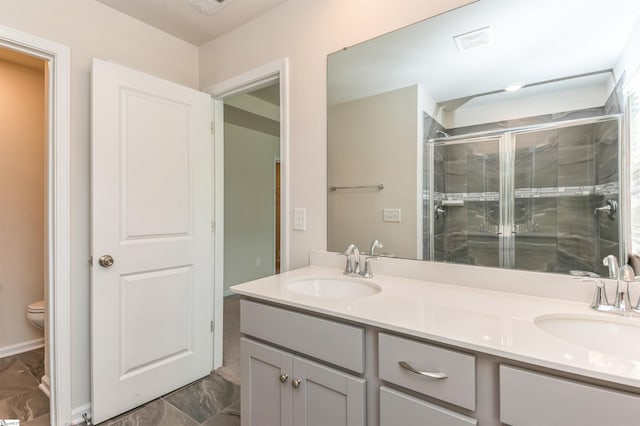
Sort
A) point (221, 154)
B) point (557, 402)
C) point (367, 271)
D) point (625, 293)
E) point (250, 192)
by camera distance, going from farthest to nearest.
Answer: point (250, 192), point (221, 154), point (367, 271), point (625, 293), point (557, 402)

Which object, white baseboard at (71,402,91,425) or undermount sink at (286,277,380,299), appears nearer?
undermount sink at (286,277,380,299)

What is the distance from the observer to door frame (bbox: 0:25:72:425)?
5.43 feet

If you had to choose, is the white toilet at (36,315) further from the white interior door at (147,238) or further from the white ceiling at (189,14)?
the white ceiling at (189,14)

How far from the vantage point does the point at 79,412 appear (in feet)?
5.70

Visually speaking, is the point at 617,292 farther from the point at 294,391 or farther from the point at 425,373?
the point at 294,391

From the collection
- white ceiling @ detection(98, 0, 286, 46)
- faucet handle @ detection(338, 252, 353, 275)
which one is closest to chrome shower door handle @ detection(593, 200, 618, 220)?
faucet handle @ detection(338, 252, 353, 275)

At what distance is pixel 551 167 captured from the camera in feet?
3.74

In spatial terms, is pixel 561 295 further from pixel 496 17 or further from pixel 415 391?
pixel 496 17

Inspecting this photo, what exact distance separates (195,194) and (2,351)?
2108 mm

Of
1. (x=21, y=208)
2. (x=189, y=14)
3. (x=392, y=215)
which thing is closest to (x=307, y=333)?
(x=392, y=215)

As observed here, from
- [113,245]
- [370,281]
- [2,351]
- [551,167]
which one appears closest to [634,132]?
[551,167]

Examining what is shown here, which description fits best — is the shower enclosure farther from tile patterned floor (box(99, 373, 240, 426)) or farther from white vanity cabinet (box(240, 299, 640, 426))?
tile patterned floor (box(99, 373, 240, 426))

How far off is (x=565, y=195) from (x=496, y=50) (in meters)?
0.63

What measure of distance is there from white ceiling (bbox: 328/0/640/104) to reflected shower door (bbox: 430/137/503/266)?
25cm
